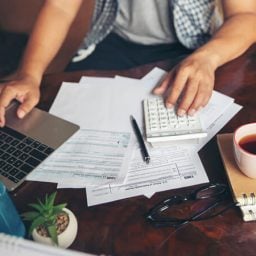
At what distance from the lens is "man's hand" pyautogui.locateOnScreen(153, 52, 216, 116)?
2.91 feet

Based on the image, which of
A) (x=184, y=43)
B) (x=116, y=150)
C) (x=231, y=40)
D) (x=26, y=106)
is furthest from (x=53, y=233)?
(x=184, y=43)

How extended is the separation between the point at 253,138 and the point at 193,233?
7.6 inches

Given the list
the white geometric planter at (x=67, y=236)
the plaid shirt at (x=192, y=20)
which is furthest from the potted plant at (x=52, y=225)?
the plaid shirt at (x=192, y=20)

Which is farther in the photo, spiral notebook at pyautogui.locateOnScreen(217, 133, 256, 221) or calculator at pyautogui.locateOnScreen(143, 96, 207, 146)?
calculator at pyautogui.locateOnScreen(143, 96, 207, 146)

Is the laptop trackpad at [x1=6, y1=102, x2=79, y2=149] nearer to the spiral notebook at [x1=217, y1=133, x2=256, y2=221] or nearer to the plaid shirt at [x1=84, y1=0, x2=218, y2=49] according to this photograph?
the spiral notebook at [x1=217, y1=133, x2=256, y2=221]

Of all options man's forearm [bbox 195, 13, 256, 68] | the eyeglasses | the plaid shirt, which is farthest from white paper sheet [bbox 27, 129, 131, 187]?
the plaid shirt

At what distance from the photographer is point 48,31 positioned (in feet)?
4.02

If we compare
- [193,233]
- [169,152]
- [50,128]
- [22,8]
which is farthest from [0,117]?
[22,8]

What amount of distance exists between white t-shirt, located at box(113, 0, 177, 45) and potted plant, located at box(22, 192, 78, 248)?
0.82 m

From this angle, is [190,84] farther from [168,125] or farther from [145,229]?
[145,229]

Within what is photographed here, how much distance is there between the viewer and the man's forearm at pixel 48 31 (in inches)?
46.5

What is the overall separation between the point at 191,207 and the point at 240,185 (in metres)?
0.09

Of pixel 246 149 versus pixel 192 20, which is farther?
pixel 192 20

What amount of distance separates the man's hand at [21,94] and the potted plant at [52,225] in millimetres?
377
